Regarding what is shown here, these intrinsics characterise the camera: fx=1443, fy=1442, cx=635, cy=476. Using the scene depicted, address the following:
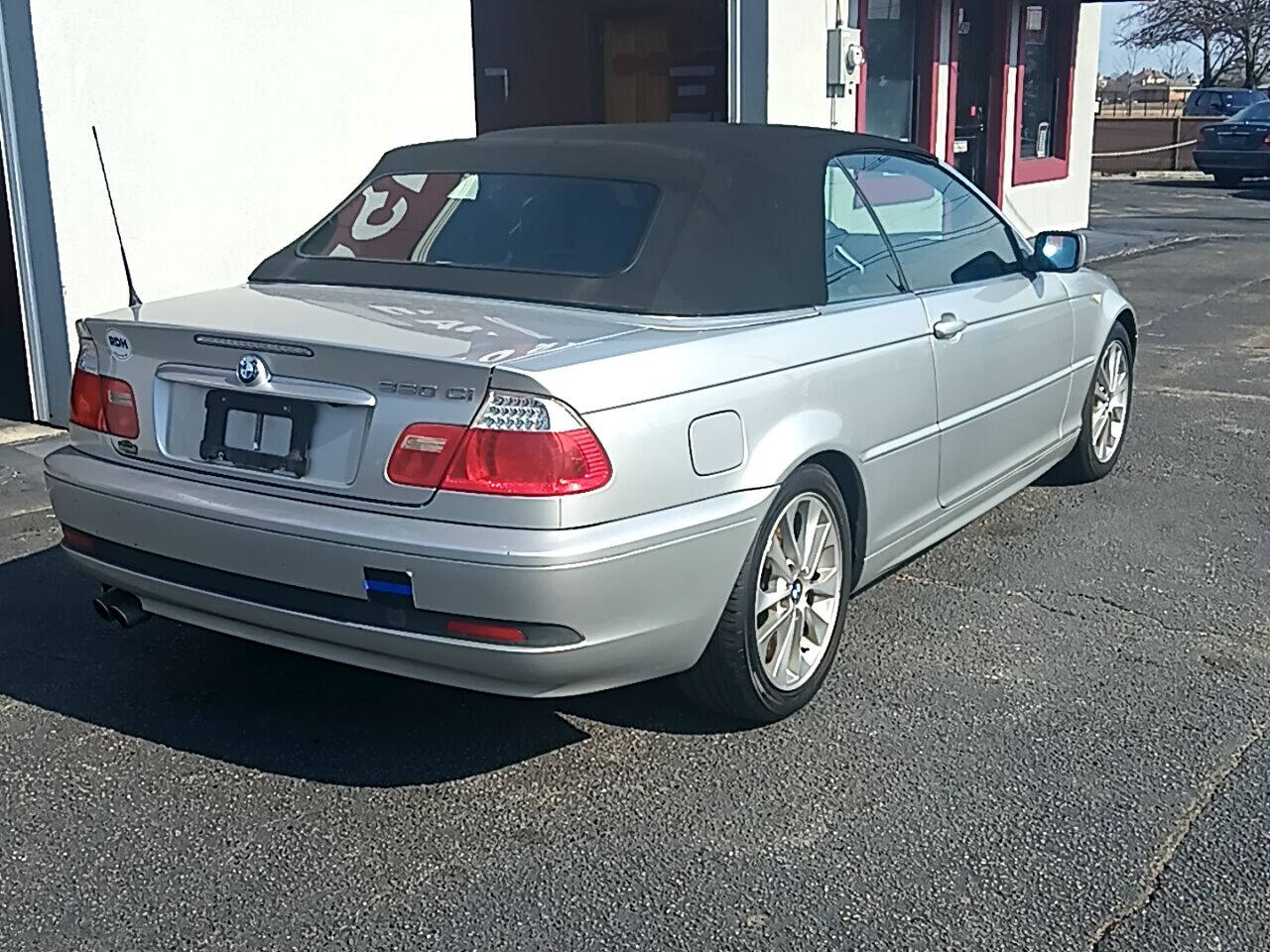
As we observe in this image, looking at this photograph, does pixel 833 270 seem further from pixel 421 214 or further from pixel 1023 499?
pixel 1023 499

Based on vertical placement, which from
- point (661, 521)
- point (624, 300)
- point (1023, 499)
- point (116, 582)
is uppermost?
point (624, 300)

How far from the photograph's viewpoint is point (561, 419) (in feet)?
10.2

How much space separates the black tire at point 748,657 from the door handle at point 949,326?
2.63 feet

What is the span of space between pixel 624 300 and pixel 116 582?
150cm

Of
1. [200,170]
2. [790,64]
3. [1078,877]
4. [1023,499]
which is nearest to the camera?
[1078,877]

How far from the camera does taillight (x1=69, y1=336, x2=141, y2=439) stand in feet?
12.0

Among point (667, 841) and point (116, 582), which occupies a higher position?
point (116, 582)

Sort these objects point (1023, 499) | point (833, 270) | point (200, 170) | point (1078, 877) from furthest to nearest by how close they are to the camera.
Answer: point (200, 170) → point (1023, 499) → point (833, 270) → point (1078, 877)

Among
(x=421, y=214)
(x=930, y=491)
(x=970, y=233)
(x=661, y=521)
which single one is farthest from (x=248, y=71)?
(x=661, y=521)

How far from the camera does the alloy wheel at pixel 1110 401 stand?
604 cm

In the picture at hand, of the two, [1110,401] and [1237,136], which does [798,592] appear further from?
[1237,136]

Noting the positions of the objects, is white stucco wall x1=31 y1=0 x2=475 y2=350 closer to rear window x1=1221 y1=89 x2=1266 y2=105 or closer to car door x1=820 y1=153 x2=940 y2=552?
car door x1=820 y1=153 x2=940 y2=552

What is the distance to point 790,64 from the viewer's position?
11.3m

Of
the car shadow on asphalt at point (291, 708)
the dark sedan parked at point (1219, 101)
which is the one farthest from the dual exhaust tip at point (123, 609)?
the dark sedan parked at point (1219, 101)
